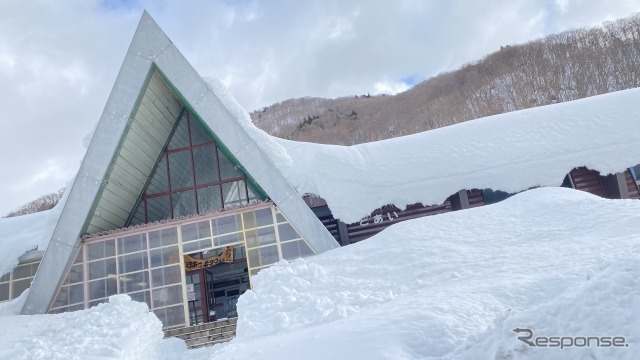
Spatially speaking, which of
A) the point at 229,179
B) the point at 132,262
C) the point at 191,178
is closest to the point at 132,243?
the point at 132,262

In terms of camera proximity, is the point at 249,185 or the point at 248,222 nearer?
the point at 248,222

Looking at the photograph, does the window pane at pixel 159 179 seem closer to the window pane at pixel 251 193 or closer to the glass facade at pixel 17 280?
the window pane at pixel 251 193

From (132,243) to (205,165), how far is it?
3.15 meters

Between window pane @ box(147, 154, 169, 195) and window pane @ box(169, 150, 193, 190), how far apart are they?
19 cm

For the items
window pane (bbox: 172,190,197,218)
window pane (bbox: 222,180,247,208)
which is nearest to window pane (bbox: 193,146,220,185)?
window pane (bbox: 222,180,247,208)

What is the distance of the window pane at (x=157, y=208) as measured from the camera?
13.3m

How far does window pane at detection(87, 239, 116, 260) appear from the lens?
11.4 m

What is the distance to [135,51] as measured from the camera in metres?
11.1

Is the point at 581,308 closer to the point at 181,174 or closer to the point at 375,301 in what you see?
the point at 375,301

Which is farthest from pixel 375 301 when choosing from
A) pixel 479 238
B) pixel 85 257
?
pixel 85 257

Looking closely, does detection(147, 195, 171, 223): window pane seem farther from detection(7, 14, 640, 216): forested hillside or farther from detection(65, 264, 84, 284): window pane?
detection(7, 14, 640, 216): forested hillside

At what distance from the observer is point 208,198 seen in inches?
525

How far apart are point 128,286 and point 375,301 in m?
7.50

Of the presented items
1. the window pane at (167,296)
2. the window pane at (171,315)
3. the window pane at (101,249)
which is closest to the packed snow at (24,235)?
the window pane at (101,249)
